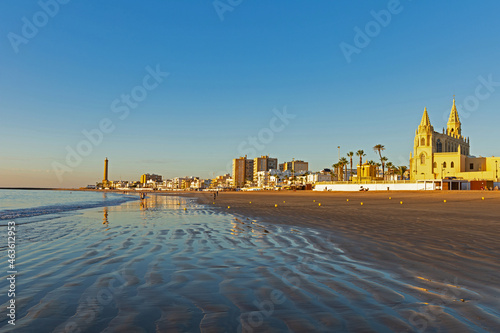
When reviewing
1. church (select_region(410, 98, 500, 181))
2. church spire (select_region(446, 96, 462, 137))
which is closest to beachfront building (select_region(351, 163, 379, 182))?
church (select_region(410, 98, 500, 181))

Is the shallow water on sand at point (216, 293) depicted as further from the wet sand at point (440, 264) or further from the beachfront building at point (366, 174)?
the beachfront building at point (366, 174)

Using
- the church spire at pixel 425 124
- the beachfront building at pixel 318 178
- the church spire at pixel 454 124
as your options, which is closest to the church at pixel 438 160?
the church spire at pixel 425 124

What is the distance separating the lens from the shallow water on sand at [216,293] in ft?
14.2

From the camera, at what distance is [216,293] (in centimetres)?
573

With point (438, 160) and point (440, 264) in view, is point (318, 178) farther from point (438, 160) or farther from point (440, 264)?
point (440, 264)

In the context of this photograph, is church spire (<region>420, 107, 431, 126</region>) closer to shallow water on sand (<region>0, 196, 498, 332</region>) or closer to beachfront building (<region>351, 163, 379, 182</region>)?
beachfront building (<region>351, 163, 379, 182</region>)

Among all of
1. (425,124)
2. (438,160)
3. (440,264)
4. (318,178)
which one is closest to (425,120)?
(425,124)

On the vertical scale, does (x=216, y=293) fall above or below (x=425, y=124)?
below

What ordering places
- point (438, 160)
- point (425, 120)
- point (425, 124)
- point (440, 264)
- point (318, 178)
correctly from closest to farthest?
point (440, 264) < point (438, 160) < point (425, 124) < point (425, 120) < point (318, 178)

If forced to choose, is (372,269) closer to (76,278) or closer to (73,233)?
(76,278)

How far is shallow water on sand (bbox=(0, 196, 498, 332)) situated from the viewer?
14.2 ft

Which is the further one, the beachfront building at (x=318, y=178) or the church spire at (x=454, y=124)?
the beachfront building at (x=318, y=178)

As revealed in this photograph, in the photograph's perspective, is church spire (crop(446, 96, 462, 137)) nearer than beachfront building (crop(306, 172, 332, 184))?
Yes

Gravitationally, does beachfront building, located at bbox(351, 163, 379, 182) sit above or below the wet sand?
above
